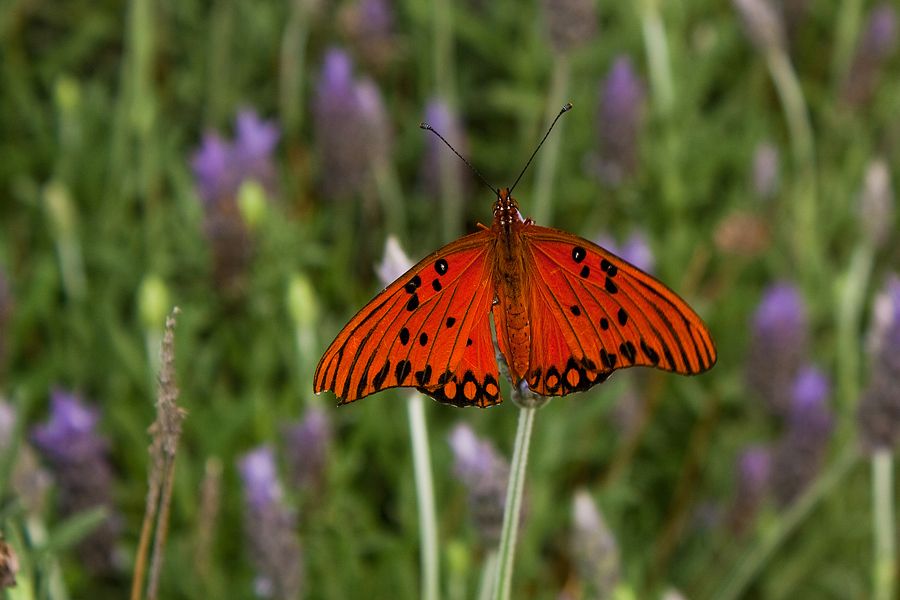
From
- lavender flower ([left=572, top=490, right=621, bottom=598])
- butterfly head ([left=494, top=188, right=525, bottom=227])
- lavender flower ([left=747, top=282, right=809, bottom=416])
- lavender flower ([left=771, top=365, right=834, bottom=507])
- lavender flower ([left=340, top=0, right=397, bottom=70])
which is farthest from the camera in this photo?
lavender flower ([left=340, top=0, right=397, bottom=70])

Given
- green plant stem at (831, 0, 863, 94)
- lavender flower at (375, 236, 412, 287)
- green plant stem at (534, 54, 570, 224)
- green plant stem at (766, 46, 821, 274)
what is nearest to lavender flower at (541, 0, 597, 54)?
green plant stem at (534, 54, 570, 224)

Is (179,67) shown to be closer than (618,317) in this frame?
No

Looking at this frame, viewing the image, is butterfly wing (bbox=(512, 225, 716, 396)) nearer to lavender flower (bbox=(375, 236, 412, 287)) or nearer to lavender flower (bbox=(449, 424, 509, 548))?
lavender flower (bbox=(375, 236, 412, 287))

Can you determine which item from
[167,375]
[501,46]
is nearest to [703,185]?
[501,46]

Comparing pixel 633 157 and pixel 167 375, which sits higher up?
pixel 633 157

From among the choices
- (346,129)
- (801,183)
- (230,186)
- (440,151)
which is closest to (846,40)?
(801,183)

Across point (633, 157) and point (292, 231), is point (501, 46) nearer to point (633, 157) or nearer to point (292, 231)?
point (633, 157)

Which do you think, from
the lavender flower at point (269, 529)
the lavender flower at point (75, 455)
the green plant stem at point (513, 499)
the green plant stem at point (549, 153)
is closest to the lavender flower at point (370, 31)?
the green plant stem at point (549, 153)
